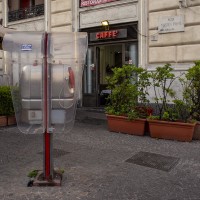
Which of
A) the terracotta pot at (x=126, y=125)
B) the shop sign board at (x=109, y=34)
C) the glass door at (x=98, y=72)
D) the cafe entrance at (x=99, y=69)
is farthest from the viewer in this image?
the glass door at (x=98, y=72)

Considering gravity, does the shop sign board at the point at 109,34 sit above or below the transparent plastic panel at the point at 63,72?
above

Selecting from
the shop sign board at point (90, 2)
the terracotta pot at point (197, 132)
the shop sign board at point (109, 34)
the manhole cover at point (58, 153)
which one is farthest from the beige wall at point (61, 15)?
the manhole cover at point (58, 153)

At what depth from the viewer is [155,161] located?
5.75 m

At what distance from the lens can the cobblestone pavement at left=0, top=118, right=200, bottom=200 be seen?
13.7ft

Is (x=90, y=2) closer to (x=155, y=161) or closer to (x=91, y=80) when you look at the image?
(x=91, y=80)

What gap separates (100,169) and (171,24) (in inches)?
277

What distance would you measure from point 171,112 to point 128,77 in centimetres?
157

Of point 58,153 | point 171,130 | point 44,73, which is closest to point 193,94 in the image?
point 171,130

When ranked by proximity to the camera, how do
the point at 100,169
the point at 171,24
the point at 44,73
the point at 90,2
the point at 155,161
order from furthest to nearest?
the point at 90,2
the point at 171,24
the point at 155,161
the point at 100,169
the point at 44,73

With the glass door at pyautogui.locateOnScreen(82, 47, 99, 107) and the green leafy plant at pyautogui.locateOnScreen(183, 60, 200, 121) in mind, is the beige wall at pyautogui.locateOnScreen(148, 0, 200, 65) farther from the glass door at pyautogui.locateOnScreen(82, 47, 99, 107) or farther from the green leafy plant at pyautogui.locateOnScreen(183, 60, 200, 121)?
the glass door at pyautogui.locateOnScreen(82, 47, 99, 107)

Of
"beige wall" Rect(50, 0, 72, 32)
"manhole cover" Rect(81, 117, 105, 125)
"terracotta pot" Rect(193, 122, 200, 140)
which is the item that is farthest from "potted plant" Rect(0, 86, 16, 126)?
"terracotta pot" Rect(193, 122, 200, 140)

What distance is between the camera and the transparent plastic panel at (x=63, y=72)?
13.9ft

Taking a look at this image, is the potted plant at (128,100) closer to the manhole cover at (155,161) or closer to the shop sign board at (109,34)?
the manhole cover at (155,161)

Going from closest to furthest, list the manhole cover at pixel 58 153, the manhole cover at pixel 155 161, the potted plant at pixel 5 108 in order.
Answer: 1. the manhole cover at pixel 155 161
2. the manhole cover at pixel 58 153
3. the potted plant at pixel 5 108
